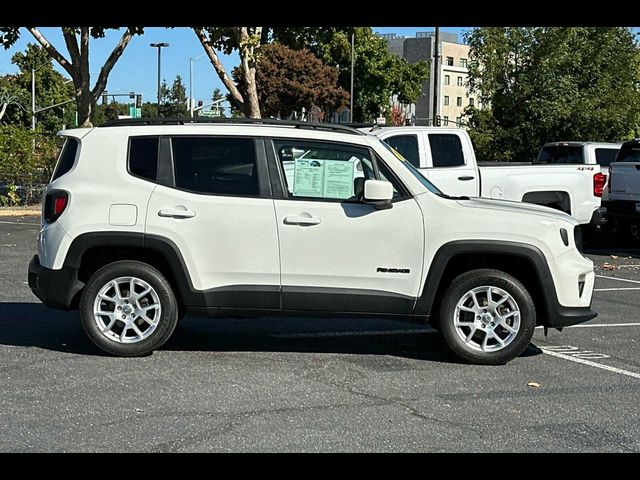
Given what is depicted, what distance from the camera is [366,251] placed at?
7.93 metres

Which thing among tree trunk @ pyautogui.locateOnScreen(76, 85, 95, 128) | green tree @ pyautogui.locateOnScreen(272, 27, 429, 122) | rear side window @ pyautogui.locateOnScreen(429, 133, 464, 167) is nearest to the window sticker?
rear side window @ pyautogui.locateOnScreen(429, 133, 464, 167)

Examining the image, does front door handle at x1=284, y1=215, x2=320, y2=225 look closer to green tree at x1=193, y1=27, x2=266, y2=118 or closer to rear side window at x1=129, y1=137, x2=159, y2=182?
rear side window at x1=129, y1=137, x2=159, y2=182

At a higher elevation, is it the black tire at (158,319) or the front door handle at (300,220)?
the front door handle at (300,220)

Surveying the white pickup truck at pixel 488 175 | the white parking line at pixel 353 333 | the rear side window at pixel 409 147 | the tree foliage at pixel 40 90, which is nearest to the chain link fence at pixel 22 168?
the rear side window at pixel 409 147

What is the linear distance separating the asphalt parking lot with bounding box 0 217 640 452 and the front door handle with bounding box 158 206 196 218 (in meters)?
1.13

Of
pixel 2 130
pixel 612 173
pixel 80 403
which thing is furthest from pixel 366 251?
pixel 2 130

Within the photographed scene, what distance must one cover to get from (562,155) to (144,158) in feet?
43.6

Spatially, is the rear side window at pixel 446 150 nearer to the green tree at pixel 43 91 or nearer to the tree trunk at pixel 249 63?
the tree trunk at pixel 249 63

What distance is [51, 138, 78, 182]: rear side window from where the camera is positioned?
321 inches

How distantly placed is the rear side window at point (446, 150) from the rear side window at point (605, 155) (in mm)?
5311

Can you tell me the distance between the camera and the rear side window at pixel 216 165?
8.02m

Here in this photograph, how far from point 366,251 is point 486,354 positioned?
123 centimetres

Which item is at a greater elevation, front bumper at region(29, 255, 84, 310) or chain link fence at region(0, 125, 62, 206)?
chain link fence at region(0, 125, 62, 206)
